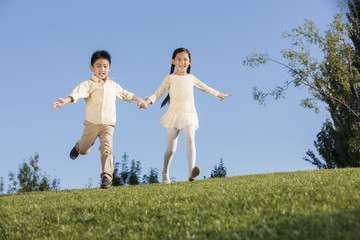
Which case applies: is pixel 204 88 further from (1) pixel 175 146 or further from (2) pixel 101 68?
(2) pixel 101 68

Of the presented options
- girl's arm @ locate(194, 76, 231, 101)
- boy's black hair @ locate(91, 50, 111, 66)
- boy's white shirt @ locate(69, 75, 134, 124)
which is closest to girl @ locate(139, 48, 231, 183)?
girl's arm @ locate(194, 76, 231, 101)

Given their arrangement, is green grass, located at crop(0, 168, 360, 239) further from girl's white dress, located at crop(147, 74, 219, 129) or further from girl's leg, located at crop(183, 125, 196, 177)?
girl's white dress, located at crop(147, 74, 219, 129)

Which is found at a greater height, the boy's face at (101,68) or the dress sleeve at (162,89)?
the boy's face at (101,68)

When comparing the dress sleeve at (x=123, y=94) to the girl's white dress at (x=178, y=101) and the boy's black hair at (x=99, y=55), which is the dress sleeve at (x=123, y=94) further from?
the boy's black hair at (x=99, y=55)

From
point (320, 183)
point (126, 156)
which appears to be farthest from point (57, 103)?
point (126, 156)

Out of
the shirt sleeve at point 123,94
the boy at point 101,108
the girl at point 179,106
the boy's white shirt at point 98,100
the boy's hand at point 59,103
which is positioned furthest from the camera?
the shirt sleeve at point 123,94

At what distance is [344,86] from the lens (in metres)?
25.5

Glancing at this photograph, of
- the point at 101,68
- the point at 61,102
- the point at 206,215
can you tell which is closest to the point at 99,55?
the point at 101,68

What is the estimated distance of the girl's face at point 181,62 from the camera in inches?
384

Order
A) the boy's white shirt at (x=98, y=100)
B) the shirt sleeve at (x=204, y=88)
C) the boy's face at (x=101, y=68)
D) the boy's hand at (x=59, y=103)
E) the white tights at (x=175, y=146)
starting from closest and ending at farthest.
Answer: the boy's hand at (x=59, y=103), the boy's white shirt at (x=98, y=100), the boy's face at (x=101, y=68), the white tights at (x=175, y=146), the shirt sleeve at (x=204, y=88)

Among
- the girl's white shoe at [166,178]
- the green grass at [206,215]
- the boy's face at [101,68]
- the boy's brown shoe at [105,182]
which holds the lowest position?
the green grass at [206,215]

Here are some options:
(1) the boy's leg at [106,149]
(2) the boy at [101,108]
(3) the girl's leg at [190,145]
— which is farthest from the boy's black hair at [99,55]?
(3) the girl's leg at [190,145]

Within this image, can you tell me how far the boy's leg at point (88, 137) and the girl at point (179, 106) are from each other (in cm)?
134

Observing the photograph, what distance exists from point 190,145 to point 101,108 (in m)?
2.41
